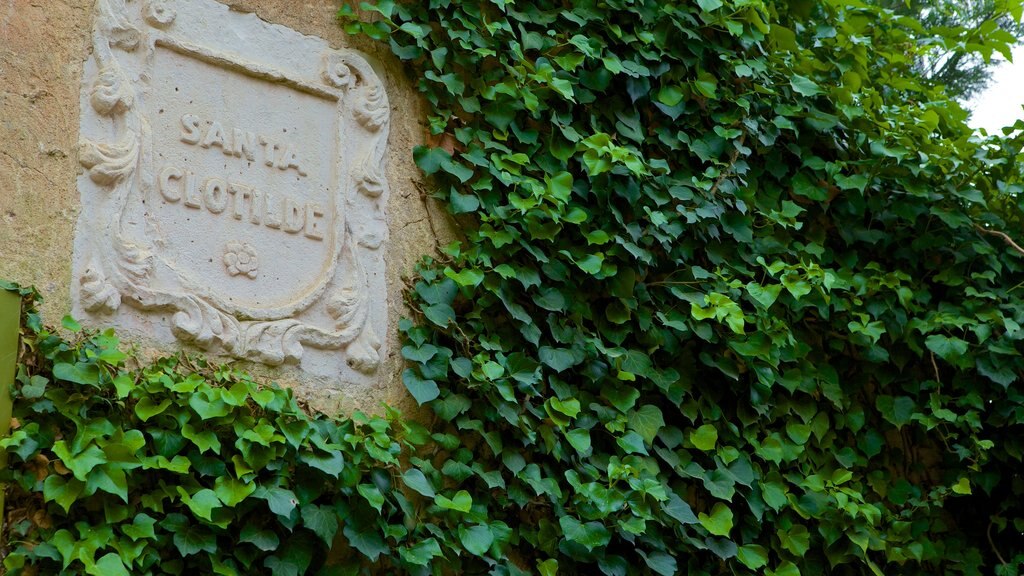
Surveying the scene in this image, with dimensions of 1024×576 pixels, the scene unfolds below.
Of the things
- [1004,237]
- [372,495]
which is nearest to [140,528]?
[372,495]

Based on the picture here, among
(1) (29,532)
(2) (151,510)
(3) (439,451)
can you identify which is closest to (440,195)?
(3) (439,451)

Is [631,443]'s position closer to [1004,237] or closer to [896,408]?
[896,408]

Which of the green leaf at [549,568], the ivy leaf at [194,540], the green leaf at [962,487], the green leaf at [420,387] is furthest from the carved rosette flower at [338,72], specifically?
the green leaf at [962,487]

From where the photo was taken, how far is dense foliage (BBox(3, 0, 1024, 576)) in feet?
8.90

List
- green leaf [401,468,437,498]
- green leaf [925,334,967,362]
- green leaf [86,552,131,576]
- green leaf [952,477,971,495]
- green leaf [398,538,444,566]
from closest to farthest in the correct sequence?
green leaf [86,552,131,576] < green leaf [398,538,444,566] < green leaf [401,468,437,498] < green leaf [952,477,971,495] < green leaf [925,334,967,362]

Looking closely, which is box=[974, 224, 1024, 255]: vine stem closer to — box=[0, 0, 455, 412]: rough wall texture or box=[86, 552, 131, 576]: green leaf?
box=[0, 0, 455, 412]: rough wall texture

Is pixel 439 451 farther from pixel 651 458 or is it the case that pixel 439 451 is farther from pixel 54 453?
pixel 54 453

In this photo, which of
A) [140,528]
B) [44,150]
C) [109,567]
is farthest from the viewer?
[44,150]

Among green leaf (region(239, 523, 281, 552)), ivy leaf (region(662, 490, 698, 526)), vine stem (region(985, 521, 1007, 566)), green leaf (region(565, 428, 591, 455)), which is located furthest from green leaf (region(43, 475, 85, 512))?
vine stem (region(985, 521, 1007, 566))

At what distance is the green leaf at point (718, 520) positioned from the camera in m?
3.46

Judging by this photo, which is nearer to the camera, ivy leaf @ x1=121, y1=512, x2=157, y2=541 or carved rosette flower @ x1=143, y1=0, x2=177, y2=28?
ivy leaf @ x1=121, y1=512, x2=157, y2=541

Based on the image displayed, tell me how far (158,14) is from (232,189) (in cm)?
47

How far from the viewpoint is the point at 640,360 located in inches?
141

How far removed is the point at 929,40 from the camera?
448cm
